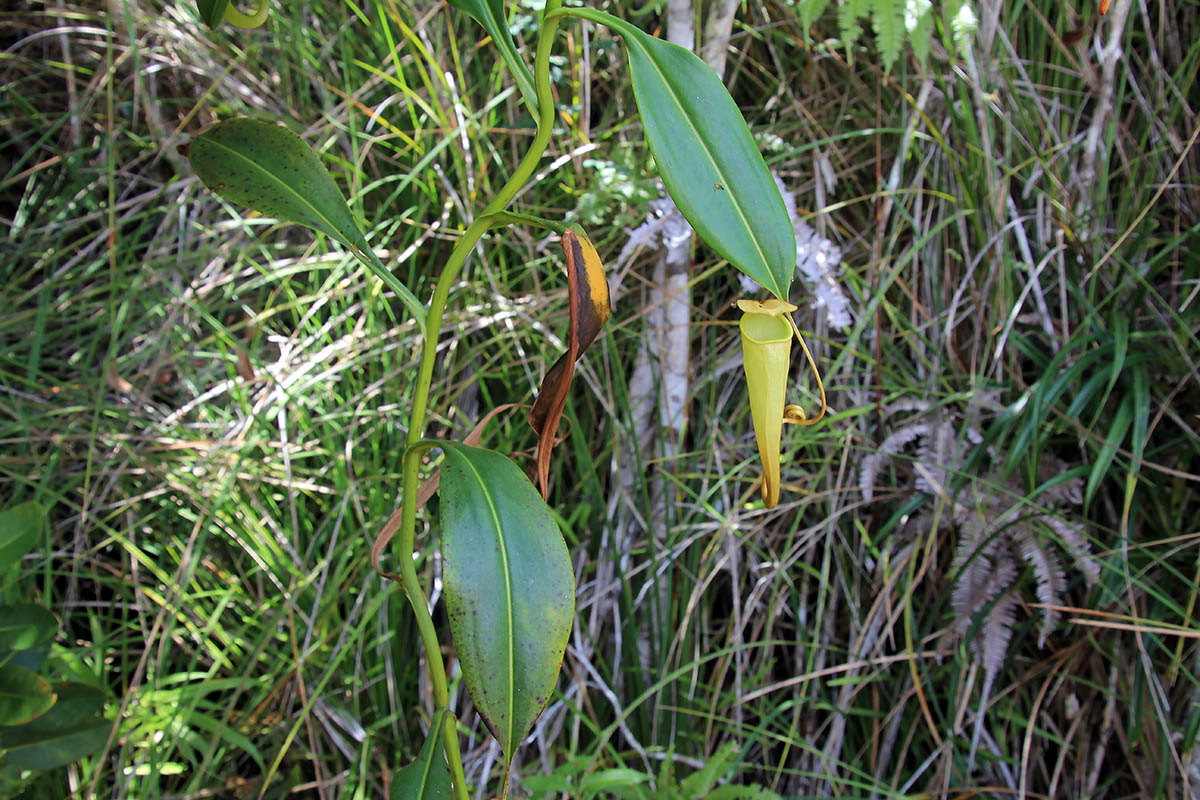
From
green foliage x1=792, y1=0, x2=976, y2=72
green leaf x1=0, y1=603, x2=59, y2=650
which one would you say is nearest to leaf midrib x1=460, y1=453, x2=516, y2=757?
green leaf x1=0, y1=603, x2=59, y2=650

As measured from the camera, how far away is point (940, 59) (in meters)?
1.28

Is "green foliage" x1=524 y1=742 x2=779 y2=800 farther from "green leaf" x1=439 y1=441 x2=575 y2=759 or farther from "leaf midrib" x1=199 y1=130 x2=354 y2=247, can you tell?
"leaf midrib" x1=199 y1=130 x2=354 y2=247

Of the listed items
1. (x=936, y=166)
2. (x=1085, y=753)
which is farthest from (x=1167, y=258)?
(x=1085, y=753)

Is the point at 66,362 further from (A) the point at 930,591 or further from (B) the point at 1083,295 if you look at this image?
(B) the point at 1083,295

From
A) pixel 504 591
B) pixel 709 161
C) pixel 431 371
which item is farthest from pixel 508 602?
pixel 709 161

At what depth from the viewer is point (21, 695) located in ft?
2.74

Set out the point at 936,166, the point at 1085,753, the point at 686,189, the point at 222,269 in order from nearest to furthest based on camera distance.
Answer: the point at 686,189 → the point at 1085,753 → the point at 936,166 → the point at 222,269

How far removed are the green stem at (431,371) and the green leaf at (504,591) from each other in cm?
3

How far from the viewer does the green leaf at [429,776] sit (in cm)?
56

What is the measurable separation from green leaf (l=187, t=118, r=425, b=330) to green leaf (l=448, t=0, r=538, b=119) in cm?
18

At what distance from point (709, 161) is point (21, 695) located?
34.2 inches

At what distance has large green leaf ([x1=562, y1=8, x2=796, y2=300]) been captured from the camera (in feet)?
1.41

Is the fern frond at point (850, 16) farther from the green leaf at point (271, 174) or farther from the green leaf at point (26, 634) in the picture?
the green leaf at point (26, 634)

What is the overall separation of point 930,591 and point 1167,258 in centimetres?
61
